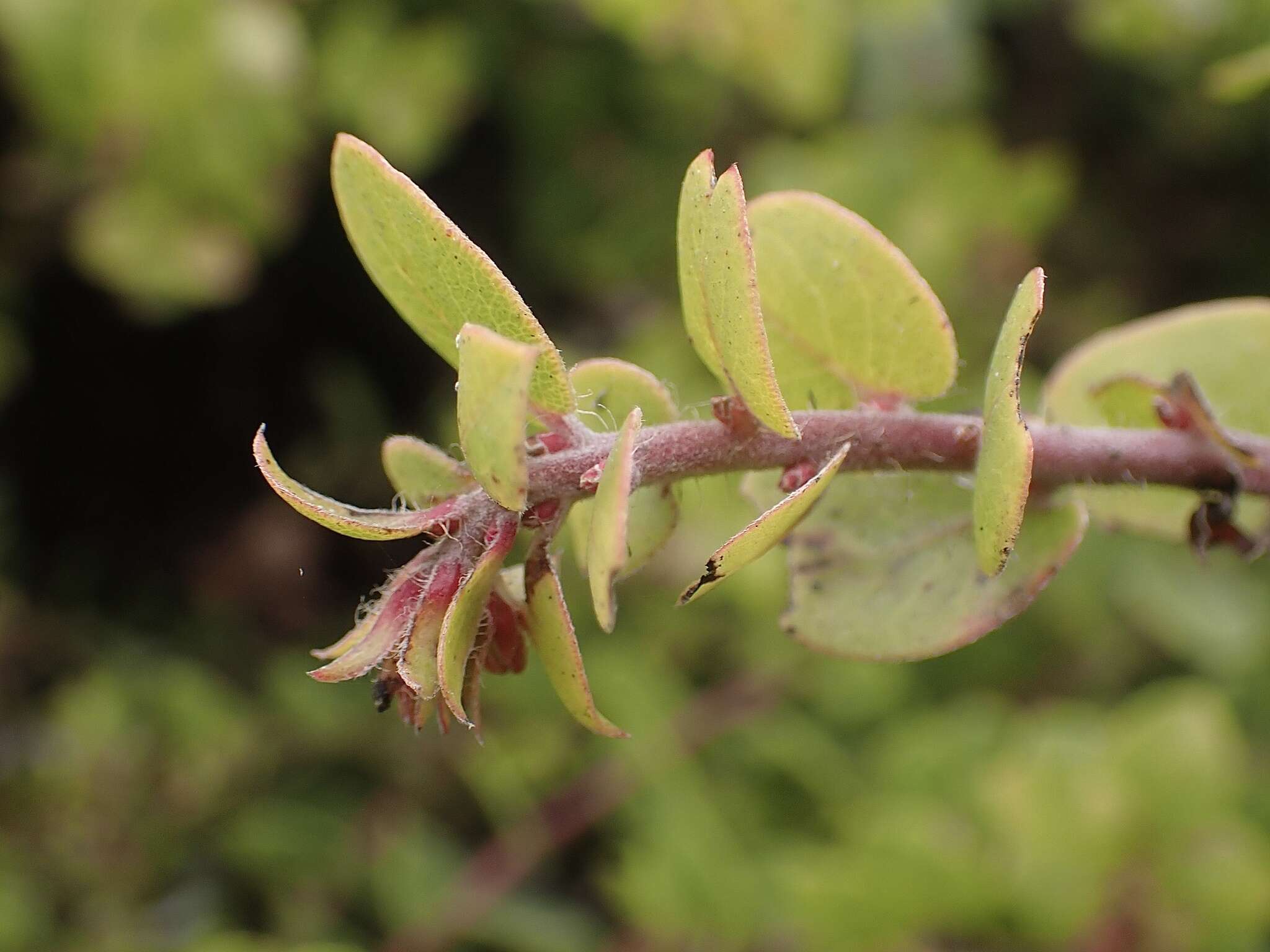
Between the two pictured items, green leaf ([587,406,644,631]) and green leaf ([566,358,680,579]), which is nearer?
green leaf ([587,406,644,631])

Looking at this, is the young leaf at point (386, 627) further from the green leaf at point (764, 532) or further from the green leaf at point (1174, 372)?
the green leaf at point (1174, 372)

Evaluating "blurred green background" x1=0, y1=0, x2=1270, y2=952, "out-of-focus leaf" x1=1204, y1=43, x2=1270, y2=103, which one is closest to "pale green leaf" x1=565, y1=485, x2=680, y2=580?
"out-of-focus leaf" x1=1204, y1=43, x2=1270, y2=103

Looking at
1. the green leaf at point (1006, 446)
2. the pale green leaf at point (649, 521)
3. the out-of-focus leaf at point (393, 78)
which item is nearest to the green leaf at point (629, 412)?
the pale green leaf at point (649, 521)

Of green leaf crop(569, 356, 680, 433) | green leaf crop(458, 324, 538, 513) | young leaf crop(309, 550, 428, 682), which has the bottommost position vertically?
young leaf crop(309, 550, 428, 682)

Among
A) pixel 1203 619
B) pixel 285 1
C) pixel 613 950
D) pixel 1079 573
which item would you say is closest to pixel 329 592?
pixel 613 950

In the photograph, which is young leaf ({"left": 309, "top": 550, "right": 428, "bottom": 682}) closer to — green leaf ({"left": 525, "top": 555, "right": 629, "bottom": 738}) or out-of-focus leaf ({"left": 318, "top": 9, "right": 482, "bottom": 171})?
green leaf ({"left": 525, "top": 555, "right": 629, "bottom": 738})

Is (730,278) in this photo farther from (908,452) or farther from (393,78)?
(393,78)

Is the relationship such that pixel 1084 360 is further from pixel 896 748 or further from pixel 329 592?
pixel 329 592
